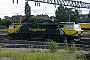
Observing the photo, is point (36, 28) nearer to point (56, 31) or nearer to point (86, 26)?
point (56, 31)

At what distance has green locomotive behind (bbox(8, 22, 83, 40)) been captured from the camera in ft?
87.8

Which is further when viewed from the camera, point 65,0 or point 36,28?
point 65,0

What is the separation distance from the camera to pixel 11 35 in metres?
30.8

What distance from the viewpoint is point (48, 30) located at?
92.1 feet

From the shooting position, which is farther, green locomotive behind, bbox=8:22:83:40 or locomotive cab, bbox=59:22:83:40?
green locomotive behind, bbox=8:22:83:40

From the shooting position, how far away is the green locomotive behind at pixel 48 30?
1053 inches

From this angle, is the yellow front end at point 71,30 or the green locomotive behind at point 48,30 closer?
the yellow front end at point 71,30

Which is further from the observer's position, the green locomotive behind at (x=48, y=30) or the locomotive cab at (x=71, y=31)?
the green locomotive behind at (x=48, y=30)

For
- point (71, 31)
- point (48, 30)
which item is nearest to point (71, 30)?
point (71, 31)

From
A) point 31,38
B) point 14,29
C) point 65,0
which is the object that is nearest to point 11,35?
point 14,29

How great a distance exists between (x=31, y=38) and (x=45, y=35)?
1957 millimetres

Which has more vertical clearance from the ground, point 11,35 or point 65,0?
point 65,0

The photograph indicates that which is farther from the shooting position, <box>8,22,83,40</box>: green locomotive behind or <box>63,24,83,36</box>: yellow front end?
<box>8,22,83,40</box>: green locomotive behind

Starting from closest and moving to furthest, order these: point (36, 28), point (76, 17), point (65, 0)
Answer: point (36, 28)
point (65, 0)
point (76, 17)
